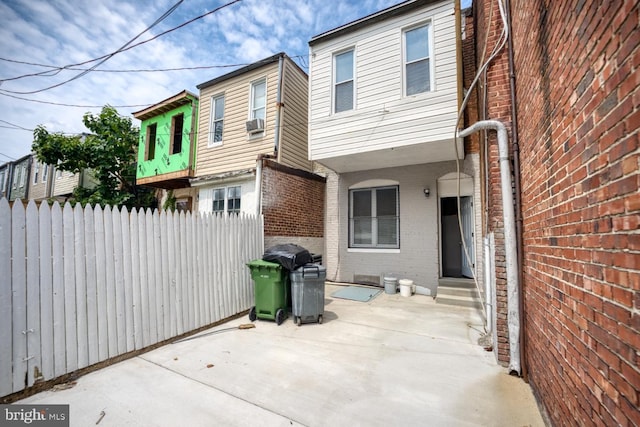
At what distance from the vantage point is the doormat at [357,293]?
6717 millimetres

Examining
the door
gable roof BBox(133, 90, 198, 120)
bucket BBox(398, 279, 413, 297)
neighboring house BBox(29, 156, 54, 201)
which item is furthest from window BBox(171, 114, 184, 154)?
neighboring house BBox(29, 156, 54, 201)

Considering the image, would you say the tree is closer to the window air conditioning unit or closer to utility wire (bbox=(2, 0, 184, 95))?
utility wire (bbox=(2, 0, 184, 95))

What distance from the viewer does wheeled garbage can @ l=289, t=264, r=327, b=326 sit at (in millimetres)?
4785

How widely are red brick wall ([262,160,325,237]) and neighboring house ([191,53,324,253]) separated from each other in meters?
0.03

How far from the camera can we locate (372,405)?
2568mm

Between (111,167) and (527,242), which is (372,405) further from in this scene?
(111,167)

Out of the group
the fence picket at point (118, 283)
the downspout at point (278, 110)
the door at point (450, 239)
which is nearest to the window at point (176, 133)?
the downspout at point (278, 110)

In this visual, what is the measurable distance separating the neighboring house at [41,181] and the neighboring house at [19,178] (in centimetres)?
84

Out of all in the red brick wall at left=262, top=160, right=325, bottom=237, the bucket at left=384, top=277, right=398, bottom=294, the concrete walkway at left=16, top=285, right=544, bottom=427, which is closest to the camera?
the concrete walkway at left=16, top=285, right=544, bottom=427

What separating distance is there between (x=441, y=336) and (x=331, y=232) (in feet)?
15.8

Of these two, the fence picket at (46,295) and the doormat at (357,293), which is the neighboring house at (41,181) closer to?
the fence picket at (46,295)

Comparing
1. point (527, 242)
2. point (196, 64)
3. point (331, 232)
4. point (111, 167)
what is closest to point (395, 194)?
point (331, 232)

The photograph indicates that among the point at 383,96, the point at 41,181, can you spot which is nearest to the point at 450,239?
the point at 383,96

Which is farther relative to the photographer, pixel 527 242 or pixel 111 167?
pixel 111 167
